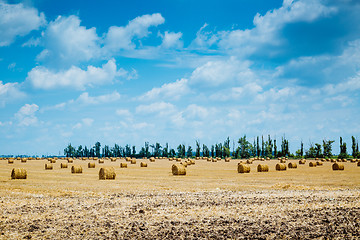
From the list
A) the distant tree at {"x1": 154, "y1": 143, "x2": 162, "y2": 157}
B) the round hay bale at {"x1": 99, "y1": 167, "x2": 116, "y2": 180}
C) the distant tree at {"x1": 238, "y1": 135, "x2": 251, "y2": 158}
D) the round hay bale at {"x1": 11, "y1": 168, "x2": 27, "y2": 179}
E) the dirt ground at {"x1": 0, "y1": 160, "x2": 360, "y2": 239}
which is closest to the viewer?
the dirt ground at {"x1": 0, "y1": 160, "x2": 360, "y2": 239}

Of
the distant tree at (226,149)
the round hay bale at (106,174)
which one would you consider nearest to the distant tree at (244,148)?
the distant tree at (226,149)

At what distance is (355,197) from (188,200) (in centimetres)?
799

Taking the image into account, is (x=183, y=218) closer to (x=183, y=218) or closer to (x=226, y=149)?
(x=183, y=218)

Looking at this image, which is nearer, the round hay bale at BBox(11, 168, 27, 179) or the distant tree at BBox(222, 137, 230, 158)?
the round hay bale at BBox(11, 168, 27, 179)

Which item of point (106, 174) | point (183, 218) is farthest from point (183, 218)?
point (106, 174)

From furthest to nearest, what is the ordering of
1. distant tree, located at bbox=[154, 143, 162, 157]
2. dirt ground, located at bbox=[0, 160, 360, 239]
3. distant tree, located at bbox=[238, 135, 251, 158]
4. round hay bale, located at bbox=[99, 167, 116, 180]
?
distant tree, located at bbox=[154, 143, 162, 157] → distant tree, located at bbox=[238, 135, 251, 158] → round hay bale, located at bbox=[99, 167, 116, 180] → dirt ground, located at bbox=[0, 160, 360, 239]

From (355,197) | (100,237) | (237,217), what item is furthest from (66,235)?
(355,197)

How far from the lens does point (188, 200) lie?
15.9 metres

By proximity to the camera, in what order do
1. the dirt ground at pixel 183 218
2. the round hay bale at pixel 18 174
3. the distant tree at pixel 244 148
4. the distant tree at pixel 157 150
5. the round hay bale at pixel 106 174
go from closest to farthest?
the dirt ground at pixel 183 218 → the round hay bale at pixel 18 174 → the round hay bale at pixel 106 174 → the distant tree at pixel 244 148 → the distant tree at pixel 157 150

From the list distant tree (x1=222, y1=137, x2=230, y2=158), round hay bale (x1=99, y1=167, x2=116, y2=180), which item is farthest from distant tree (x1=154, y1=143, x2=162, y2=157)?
round hay bale (x1=99, y1=167, x2=116, y2=180)

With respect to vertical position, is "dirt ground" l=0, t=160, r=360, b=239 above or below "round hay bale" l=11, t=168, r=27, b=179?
below

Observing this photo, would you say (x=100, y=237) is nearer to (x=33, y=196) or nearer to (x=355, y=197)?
(x=33, y=196)

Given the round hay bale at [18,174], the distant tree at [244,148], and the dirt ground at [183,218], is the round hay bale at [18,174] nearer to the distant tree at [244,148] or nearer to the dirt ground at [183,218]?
the dirt ground at [183,218]

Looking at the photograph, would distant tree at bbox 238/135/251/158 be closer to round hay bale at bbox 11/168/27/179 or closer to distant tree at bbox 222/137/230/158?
distant tree at bbox 222/137/230/158
